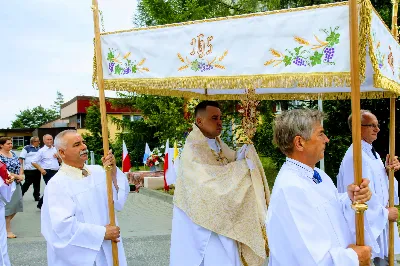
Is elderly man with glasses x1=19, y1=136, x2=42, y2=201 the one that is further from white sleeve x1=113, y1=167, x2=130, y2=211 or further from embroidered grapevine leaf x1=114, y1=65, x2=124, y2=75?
embroidered grapevine leaf x1=114, y1=65, x2=124, y2=75

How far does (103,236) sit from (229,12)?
14103mm

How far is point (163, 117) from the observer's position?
639 inches

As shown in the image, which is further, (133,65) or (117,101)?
(117,101)

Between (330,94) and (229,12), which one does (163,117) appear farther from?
(330,94)

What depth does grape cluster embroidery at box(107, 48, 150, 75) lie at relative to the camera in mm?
3494

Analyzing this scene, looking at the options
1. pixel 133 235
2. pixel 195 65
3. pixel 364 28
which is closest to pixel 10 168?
pixel 133 235

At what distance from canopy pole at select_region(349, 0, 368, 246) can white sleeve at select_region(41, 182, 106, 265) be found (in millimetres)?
1932

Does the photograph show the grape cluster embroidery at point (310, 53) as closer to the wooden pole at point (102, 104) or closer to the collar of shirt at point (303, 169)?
→ the collar of shirt at point (303, 169)

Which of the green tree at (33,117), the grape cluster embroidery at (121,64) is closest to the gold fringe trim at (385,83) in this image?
the grape cluster embroidery at (121,64)

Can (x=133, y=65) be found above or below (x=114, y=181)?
above

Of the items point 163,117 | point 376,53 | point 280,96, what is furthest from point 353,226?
point 163,117

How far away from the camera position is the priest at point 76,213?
3.40 m

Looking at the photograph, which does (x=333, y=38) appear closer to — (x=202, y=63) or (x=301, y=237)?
(x=202, y=63)

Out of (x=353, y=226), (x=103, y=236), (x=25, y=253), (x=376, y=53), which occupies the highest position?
(x=376, y=53)
